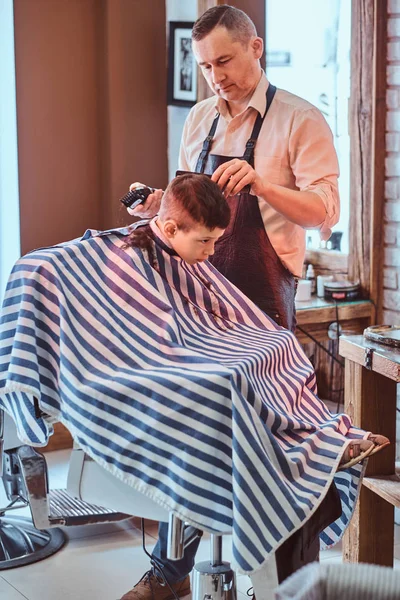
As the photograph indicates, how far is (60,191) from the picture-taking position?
12.5 ft

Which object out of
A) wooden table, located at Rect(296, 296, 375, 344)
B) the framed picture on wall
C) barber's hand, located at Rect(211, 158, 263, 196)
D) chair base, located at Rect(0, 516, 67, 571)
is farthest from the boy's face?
the framed picture on wall

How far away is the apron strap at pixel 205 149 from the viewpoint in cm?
268

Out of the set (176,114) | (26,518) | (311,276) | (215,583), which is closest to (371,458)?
(215,583)

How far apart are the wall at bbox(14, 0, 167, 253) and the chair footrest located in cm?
108

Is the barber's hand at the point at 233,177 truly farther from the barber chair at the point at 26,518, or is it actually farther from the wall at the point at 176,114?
the wall at the point at 176,114

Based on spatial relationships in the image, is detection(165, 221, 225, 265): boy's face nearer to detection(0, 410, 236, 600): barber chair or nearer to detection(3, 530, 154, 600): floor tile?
detection(0, 410, 236, 600): barber chair

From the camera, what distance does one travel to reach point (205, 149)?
270 cm

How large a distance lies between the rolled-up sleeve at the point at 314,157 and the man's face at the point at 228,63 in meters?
0.17

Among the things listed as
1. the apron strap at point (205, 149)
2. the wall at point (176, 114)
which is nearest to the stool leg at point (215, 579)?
the apron strap at point (205, 149)

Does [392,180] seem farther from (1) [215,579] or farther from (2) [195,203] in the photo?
(1) [215,579]

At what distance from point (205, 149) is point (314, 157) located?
0.34m

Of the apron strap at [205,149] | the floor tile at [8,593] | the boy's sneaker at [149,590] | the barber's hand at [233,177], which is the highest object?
the apron strap at [205,149]

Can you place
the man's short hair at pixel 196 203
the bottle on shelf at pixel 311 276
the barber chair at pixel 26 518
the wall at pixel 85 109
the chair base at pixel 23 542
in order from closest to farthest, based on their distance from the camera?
the man's short hair at pixel 196 203 < the barber chair at pixel 26 518 < the chair base at pixel 23 542 < the wall at pixel 85 109 < the bottle on shelf at pixel 311 276

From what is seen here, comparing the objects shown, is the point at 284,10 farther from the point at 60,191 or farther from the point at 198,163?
the point at 198,163
